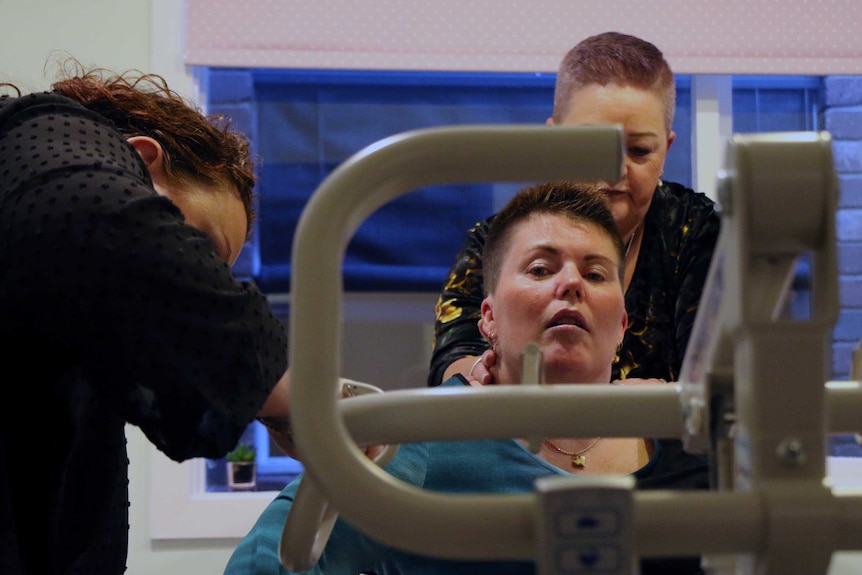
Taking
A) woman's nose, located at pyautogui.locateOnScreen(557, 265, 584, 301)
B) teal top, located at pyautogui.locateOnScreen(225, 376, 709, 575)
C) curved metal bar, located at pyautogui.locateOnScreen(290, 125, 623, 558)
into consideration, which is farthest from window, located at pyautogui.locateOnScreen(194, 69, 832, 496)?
curved metal bar, located at pyautogui.locateOnScreen(290, 125, 623, 558)

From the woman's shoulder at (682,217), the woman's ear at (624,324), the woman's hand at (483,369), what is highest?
the woman's shoulder at (682,217)

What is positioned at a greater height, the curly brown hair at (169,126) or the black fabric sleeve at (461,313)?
the curly brown hair at (169,126)

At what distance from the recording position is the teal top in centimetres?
134

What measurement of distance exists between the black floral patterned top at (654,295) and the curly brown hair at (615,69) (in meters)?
0.19

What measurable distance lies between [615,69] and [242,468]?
60.3 inches

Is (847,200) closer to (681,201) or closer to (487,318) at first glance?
(681,201)

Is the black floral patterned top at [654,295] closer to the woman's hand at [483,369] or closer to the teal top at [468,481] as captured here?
the woman's hand at [483,369]

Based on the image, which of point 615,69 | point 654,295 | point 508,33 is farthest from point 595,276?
point 508,33

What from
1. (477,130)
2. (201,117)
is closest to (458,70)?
(201,117)

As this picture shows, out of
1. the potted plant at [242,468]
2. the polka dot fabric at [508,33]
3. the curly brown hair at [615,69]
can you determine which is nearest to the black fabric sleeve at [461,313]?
the curly brown hair at [615,69]

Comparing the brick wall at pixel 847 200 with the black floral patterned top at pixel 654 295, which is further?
the brick wall at pixel 847 200

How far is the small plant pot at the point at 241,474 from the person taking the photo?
2.62m

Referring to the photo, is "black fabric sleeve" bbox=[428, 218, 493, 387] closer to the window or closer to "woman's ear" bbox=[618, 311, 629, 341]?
"woman's ear" bbox=[618, 311, 629, 341]

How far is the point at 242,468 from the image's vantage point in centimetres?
263
